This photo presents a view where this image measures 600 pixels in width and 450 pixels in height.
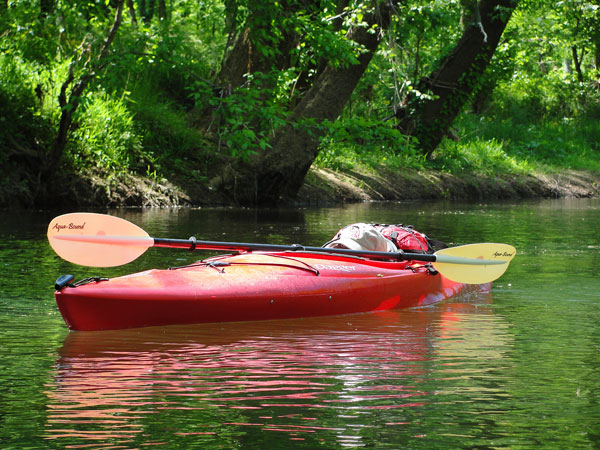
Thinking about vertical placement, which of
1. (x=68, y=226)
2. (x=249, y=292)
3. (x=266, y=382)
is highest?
(x=68, y=226)

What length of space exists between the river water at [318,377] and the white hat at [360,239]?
1.89 feet

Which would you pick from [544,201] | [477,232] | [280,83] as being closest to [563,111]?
[544,201]

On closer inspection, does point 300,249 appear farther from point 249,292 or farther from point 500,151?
A: point 500,151

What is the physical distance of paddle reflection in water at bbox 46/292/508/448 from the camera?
9.61 feet

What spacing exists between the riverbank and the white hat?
6618 millimetres

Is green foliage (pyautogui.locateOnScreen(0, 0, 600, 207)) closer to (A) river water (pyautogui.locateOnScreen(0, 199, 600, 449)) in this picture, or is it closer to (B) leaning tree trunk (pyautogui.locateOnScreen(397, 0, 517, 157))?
(B) leaning tree trunk (pyautogui.locateOnScreen(397, 0, 517, 157))

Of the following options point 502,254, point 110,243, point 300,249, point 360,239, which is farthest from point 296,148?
point 110,243

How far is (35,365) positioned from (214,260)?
1.61m

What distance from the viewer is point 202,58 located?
1617 cm

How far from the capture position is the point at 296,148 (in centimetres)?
1316

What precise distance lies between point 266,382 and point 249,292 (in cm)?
139

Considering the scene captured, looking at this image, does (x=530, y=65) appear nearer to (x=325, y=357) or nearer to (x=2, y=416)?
(x=325, y=357)

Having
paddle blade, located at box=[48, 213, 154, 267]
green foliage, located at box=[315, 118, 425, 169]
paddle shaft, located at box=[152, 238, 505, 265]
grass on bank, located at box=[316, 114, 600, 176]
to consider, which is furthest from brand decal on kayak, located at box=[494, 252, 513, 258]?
grass on bank, located at box=[316, 114, 600, 176]

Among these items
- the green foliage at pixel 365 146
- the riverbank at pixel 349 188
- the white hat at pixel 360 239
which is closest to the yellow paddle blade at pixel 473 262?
the white hat at pixel 360 239
